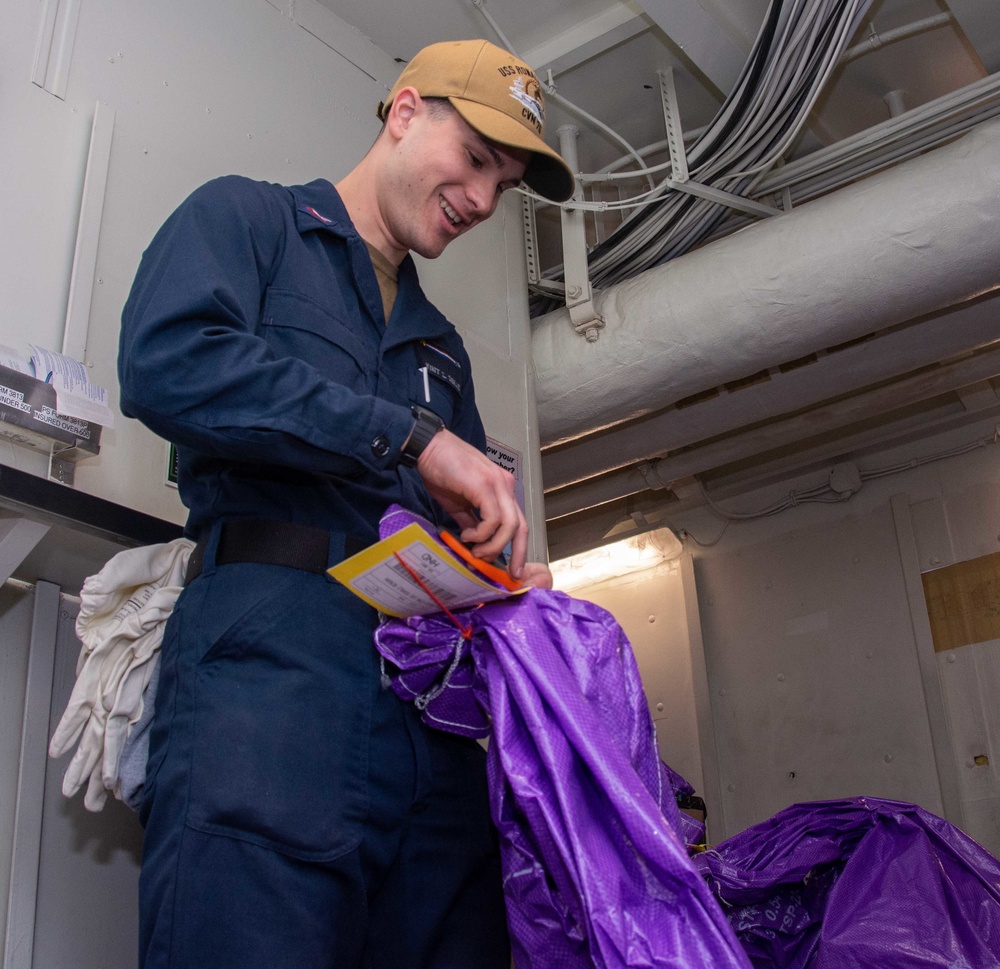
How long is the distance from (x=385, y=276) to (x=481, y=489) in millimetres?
511

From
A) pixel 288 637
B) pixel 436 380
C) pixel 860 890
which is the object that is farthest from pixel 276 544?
pixel 860 890

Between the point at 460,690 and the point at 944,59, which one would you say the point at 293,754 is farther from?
the point at 944,59

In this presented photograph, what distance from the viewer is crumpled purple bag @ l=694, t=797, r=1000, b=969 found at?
5.71 feet

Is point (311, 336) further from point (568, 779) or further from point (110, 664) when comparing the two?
point (568, 779)

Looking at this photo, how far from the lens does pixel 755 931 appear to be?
6.30 feet

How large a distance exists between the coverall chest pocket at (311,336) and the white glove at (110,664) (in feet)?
1.11

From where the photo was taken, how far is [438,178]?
1.40 metres

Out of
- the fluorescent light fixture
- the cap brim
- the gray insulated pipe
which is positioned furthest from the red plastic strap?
the fluorescent light fixture

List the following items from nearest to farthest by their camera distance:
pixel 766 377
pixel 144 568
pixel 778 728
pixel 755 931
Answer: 1. pixel 144 568
2. pixel 755 931
3. pixel 766 377
4. pixel 778 728

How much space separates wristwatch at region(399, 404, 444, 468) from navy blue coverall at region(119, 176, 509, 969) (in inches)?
0.5

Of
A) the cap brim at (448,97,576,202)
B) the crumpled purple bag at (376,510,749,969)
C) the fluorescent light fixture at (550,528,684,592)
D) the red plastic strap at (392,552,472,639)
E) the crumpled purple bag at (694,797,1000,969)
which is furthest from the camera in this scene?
the fluorescent light fixture at (550,528,684,592)

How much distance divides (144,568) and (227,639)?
293mm

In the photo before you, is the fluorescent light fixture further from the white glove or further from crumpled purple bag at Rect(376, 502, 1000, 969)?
the white glove

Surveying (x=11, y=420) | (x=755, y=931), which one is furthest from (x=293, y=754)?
(x=755, y=931)
